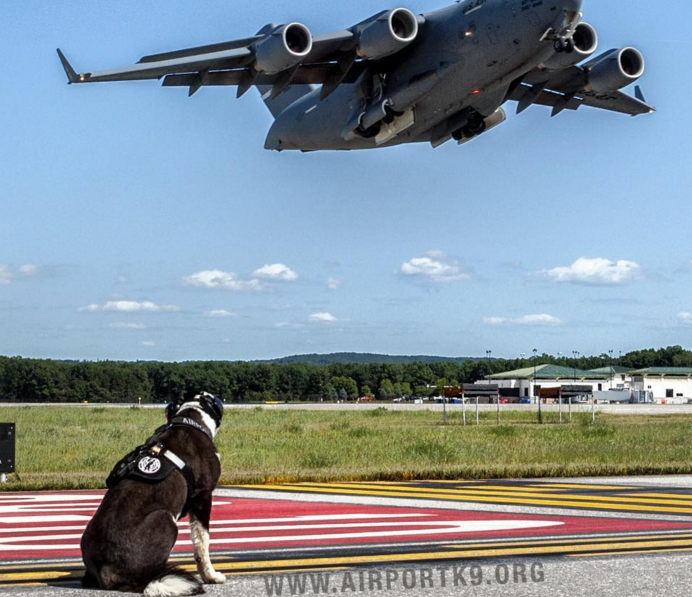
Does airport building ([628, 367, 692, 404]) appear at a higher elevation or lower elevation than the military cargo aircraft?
lower

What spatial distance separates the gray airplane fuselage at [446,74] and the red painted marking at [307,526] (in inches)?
526

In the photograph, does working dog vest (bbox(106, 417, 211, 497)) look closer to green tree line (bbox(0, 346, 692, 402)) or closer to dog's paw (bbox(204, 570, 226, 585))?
dog's paw (bbox(204, 570, 226, 585))

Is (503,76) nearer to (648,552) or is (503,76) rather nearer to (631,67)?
(631,67)

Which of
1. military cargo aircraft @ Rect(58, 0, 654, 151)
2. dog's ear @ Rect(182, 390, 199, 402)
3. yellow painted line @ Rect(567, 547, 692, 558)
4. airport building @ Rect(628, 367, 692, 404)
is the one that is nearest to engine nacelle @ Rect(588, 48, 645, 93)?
military cargo aircraft @ Rect(58, 0, 654, 151)

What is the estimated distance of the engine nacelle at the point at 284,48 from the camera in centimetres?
2281

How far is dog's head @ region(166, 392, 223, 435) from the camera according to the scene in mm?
6863

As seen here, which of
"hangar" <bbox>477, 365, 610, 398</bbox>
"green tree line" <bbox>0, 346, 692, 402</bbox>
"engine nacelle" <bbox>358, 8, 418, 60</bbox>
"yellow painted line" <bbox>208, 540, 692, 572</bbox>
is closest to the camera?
"yellow painted line" <bbox>208, 540, 692, 572</bbox>

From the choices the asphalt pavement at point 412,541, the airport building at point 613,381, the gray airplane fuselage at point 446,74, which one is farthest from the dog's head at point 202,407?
the airport building at point 613,381

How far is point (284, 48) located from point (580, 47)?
282 inches

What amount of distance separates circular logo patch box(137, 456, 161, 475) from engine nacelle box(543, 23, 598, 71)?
19.9 metres

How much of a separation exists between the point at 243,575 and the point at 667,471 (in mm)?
12325

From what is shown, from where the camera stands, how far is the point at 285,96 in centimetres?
3372

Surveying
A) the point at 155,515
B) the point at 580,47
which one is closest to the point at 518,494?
the point at 155,515

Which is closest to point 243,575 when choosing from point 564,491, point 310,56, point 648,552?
point 648,552
